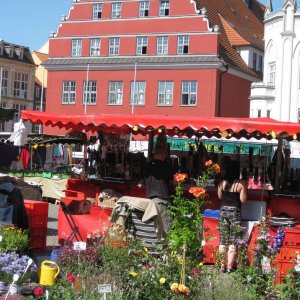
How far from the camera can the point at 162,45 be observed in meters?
42.1

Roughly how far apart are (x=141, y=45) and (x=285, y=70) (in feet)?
36.9

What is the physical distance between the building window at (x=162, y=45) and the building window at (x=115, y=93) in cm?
354

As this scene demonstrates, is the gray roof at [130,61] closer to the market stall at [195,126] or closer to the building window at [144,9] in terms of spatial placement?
the building window at [144,9]

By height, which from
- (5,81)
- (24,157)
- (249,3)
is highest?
(249,3)

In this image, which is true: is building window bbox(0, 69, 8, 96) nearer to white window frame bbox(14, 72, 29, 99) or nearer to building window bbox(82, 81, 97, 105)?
white window frame bbox(14, 72, 29, 99)

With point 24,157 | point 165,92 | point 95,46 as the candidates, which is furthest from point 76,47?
point 24,157

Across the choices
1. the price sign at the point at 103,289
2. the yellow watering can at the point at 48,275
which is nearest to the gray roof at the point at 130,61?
the yellow watering can at the point at 48,275

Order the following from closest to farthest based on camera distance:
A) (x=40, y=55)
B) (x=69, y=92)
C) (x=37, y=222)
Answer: (x=37, y=222) < (x=69, y=92) < (x=40, y=55)

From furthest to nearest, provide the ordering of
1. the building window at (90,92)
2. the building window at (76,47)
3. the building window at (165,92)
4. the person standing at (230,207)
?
1. the building window at (76,47)
2. the building window at (90,92)
3. the building window at (165,92)
4. the person standing at (230,207)

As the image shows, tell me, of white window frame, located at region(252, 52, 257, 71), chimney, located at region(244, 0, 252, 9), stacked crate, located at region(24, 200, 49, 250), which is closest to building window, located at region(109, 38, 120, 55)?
white window frame, located at region(252, 52, 257, 71)

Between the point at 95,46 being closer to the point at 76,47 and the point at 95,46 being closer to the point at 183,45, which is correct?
the point at 76,47

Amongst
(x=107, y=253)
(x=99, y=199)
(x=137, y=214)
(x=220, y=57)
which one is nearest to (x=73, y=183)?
(x=99, y=199)

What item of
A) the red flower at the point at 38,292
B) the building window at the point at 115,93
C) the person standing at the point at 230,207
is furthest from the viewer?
the building window at the point at 115,93

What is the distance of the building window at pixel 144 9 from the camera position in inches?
1678
